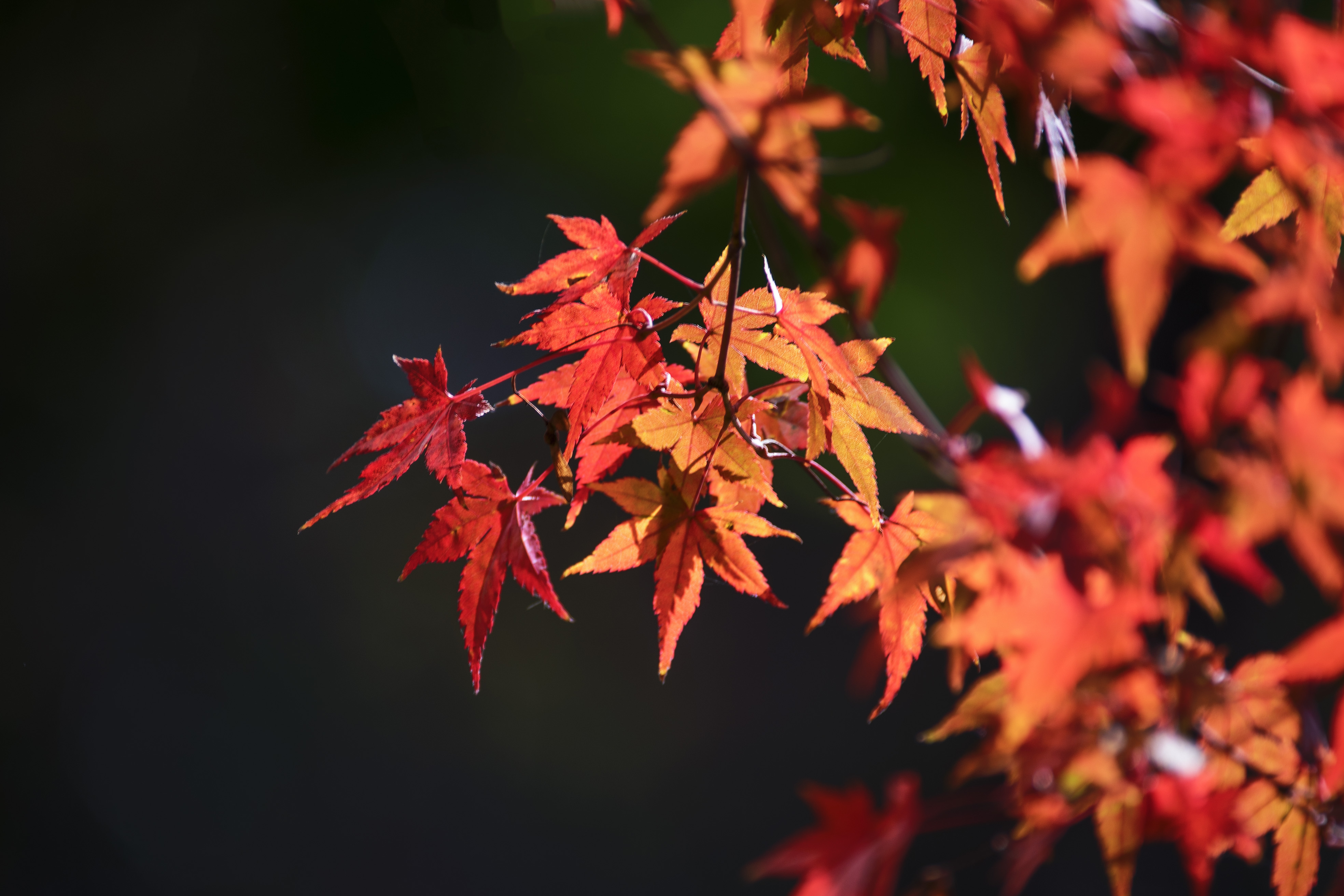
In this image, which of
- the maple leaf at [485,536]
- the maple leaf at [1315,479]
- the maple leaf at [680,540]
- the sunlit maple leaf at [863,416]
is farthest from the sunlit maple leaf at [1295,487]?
the maple leaf at [485,536]

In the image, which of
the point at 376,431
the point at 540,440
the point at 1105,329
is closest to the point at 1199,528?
the point at 376,431

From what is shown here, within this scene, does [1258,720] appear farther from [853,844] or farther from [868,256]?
[868,256]

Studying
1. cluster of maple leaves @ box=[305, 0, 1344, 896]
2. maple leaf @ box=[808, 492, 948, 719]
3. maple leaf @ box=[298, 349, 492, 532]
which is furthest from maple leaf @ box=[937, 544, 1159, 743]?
maple leaf @ box=[298, 349, 492, 532]

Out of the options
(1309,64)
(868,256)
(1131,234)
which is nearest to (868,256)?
(868,256)

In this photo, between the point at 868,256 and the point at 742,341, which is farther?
the point at 742,341

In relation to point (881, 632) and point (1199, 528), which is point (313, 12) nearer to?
point (881, 632)

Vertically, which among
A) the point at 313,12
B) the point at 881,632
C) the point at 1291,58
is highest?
the point at 313,12

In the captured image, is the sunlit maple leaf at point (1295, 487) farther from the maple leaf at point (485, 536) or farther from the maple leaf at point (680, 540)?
the maple leaf at point (485, 536)
